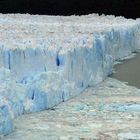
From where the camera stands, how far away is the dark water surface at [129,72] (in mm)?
5623

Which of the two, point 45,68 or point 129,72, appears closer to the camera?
point 45,68

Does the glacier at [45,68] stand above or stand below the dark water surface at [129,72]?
above

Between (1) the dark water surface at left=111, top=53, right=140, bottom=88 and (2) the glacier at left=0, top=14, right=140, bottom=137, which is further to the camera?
(1) the dark water surface at left=111, top=53, right=140, bottom=88

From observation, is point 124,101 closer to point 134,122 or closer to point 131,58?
point 134,122

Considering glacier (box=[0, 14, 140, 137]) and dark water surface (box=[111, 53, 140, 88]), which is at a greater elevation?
glacier (box=[0, 14, 140, 137])

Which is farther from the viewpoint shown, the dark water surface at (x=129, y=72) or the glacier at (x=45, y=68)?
the dark water surface at (x=129, y=72)

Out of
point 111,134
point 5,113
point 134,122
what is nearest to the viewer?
point 5,113

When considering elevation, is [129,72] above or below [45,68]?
below

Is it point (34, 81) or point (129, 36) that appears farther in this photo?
point (129, 36)

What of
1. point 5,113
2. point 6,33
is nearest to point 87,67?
point 6,33

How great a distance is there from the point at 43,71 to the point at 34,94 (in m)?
0.44

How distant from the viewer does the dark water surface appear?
5623 mm

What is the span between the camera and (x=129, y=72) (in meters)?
6.18

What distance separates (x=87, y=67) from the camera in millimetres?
4949
